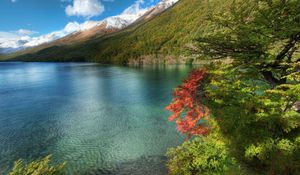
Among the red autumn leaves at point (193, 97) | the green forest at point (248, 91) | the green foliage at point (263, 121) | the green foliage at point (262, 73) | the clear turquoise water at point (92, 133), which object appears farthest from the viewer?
the clear turquoise water at point (92, 133)

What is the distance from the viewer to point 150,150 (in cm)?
1944

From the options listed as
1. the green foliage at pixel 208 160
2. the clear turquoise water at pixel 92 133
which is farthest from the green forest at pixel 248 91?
the clear turquoise water at pixel 92 133

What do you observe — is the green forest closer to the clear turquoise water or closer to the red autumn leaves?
the red autumn leaves

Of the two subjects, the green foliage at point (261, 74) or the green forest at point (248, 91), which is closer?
the green foliage at point (261, 74)

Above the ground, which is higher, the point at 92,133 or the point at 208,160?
the point at 208,160

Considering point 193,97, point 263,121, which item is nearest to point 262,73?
point 263,121

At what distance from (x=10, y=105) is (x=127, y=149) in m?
30.9

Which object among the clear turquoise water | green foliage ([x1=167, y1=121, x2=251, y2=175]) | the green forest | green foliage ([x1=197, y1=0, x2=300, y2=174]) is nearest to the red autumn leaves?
the green forest

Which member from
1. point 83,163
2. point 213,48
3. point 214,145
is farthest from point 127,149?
point 213,48

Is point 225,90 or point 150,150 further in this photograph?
point 150,150

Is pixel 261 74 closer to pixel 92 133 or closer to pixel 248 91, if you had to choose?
pixel 248 91

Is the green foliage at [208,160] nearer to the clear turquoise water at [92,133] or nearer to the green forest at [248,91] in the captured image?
the green forest at [248,91]

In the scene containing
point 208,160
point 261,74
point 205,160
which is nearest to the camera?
point 261,74

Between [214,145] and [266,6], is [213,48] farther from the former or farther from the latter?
[214,145]
